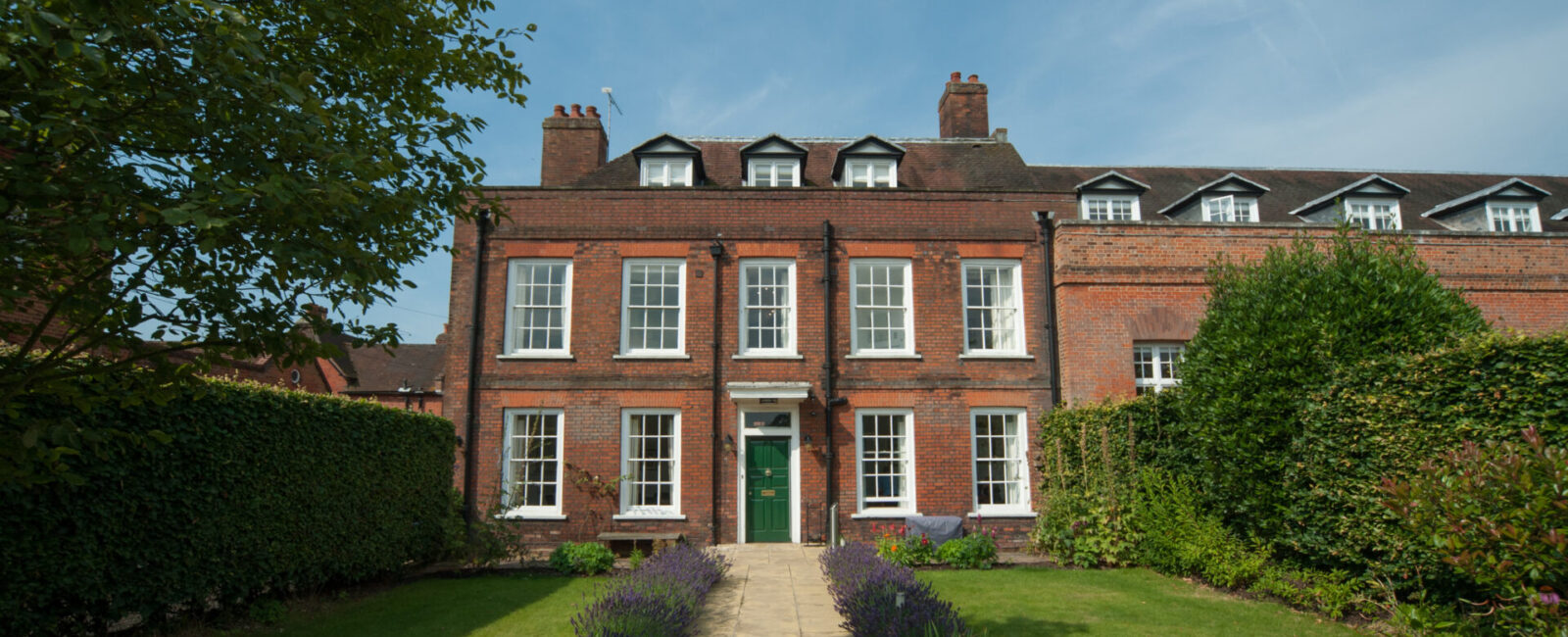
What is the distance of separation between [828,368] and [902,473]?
2.37 meters

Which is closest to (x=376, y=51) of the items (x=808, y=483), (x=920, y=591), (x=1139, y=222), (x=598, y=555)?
(x=920, y=591)

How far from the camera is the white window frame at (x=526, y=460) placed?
1543cm

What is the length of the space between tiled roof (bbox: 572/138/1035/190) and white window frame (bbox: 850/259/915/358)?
2.47 m

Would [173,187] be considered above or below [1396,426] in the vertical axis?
above

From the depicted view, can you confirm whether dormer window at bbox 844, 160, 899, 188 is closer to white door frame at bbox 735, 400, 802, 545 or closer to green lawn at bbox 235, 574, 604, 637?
white door frame at bbox 735, 400, 802, 545

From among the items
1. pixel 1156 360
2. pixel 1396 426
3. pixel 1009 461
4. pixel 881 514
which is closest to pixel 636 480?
pixel 881 514

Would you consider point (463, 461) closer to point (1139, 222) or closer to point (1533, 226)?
point (1139, 222)

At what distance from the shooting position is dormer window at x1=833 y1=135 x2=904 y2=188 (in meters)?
18.1

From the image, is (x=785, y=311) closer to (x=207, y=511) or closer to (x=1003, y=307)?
(x=1003, y=307)

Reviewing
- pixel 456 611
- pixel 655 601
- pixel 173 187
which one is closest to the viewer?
pixel 173 187

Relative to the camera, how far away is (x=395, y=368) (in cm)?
3731

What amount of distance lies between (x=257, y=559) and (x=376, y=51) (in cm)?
561

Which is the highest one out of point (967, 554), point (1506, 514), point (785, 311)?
point (785, 311)

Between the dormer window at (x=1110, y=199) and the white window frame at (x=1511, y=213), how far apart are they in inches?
318
